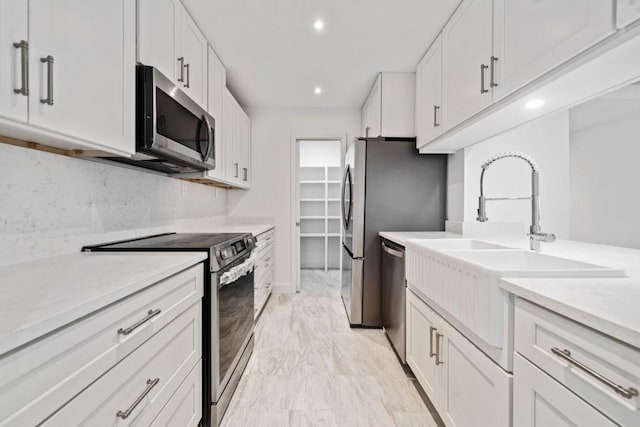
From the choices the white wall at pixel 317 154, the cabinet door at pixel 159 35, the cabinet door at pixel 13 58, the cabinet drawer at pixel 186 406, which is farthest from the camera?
the white wall at pixel 317 154

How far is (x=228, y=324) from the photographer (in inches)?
64.9

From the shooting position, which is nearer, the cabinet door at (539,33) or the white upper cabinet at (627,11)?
the white upper cabinet at (627,11)

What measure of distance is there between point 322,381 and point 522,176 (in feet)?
6.77

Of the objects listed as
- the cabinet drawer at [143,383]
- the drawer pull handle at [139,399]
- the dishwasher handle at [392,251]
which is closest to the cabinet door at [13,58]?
the cabinet drawer at [143,383]

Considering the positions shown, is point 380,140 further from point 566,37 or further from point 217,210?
point 217,210

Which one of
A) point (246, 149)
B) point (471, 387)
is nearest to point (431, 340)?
point (471, 387)

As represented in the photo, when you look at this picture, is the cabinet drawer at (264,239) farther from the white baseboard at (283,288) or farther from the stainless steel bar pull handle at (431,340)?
the stainless steel bar pull handle at (431,340)

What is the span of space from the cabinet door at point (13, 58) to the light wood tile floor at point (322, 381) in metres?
1.62

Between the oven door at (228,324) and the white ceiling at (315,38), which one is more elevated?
the white ceiling at (315,38)

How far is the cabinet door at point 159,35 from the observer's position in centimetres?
144

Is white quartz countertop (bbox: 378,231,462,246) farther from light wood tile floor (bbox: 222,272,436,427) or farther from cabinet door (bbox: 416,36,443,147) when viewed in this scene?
light wood tile floor (bbox: 222,272,436,427)

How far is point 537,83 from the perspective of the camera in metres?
1.20

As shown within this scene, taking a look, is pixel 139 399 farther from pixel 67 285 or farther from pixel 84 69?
pixel 84 69

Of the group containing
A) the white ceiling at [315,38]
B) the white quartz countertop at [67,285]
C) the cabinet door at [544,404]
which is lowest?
the cabinet door at [544,404]
